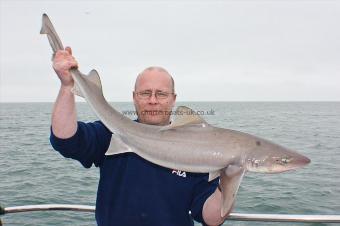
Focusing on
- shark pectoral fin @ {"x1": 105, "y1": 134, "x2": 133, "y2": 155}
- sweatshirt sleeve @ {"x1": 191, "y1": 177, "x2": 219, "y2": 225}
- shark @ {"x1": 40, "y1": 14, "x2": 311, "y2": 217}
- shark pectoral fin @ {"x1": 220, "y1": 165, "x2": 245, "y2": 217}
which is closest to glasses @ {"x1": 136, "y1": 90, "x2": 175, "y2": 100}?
shark @ {"x1": 40, "y1": 14, "x2": 311, "y2": 217}

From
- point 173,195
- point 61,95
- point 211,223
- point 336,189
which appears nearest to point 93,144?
point 61,95

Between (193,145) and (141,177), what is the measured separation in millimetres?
820

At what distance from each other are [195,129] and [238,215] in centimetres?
138

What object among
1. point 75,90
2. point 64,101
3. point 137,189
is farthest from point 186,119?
point 64,101

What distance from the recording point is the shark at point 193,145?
317 centimetres

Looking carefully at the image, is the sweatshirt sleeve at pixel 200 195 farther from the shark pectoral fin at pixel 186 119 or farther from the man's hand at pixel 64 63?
the man's hand at pixel 64 63

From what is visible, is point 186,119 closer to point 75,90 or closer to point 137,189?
point 137,189

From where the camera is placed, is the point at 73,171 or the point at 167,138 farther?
the point at 73,171

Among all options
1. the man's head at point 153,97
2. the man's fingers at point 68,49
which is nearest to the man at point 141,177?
the man's head at point 153,97

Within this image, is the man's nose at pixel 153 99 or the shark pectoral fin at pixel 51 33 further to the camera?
the man's nose at pixel 153 99

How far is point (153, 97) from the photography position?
13.1ft

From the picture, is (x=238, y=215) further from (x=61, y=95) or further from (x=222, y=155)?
(x=61, y=95)

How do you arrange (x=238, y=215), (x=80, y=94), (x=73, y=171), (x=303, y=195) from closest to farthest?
(x=80, y=94), (x=238, y=215), (x=303, y=195), (x=73, y=171)

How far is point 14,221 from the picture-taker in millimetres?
11281
